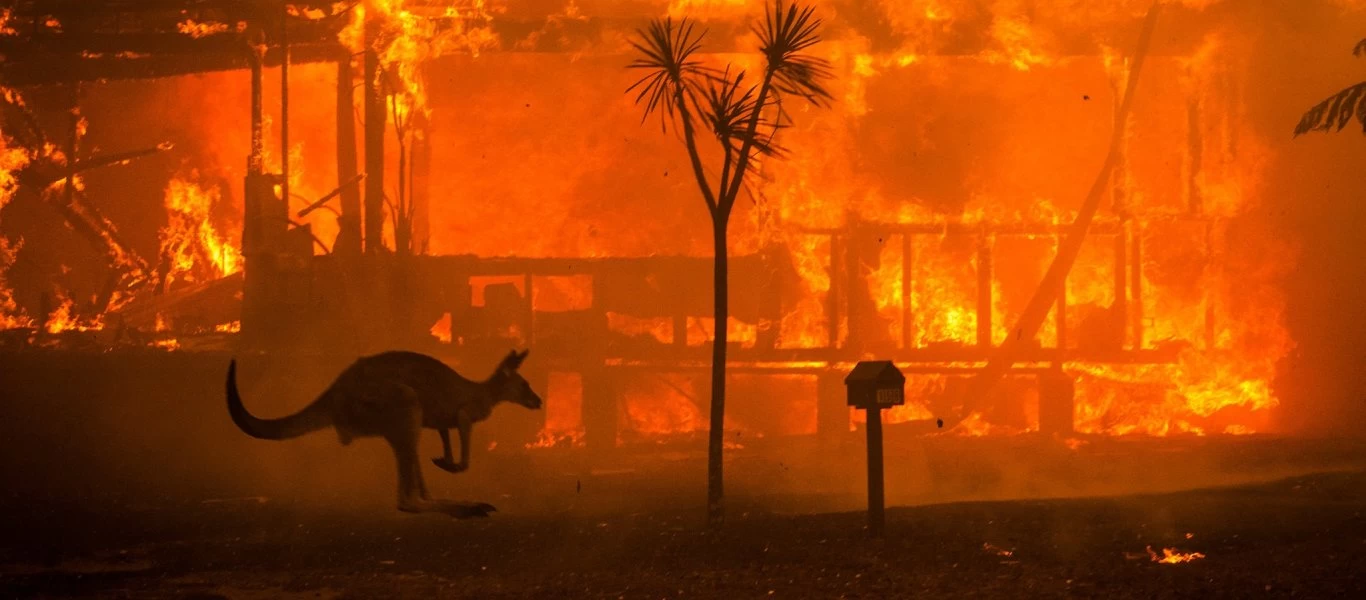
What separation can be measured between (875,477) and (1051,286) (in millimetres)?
11006

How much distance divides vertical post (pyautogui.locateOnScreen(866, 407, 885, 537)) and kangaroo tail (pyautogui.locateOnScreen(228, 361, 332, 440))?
4.29 metres

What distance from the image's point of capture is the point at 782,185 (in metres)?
22.9

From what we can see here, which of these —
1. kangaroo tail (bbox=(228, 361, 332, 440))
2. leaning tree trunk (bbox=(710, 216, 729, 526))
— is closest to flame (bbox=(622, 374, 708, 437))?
leaning tree trunk (bbox=(710, 216, 729, 526))

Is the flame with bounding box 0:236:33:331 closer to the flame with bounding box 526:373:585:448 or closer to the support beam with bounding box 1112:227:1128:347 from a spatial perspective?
the flame with bounding box 526:373:585:448

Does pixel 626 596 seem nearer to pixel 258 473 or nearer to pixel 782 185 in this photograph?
pixel 258 473

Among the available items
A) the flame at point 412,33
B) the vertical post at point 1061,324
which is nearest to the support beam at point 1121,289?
the vertical post at point 1061,324

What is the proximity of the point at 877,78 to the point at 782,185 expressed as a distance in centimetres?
279

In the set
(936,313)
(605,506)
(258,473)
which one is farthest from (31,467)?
(936,313)

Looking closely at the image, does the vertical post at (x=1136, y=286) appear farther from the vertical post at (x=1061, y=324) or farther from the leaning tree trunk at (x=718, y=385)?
the leaning tree trunk at (x=718, y=385)

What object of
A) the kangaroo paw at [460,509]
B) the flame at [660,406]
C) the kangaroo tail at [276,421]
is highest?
the kangaroo tail at [276,421]

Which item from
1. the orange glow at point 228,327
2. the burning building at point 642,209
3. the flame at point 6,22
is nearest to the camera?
the burning building at point 642,209

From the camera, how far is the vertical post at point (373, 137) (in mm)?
20453

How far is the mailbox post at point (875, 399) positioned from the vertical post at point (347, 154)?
481 inches

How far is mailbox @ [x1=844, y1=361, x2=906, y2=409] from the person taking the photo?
991cm
